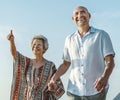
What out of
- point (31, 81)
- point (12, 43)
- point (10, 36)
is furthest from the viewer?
point (31, 81)

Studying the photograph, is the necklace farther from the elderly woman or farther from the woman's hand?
the woman's hand

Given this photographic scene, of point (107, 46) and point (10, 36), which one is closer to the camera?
point (107, 46)

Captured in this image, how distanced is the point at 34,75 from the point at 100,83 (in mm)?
2219

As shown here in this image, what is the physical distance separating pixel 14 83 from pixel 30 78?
497mm

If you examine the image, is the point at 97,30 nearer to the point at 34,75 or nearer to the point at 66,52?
the point at 66,52

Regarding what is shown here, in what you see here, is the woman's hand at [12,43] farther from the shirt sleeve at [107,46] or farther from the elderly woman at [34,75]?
the shirt sleeve at [107,46]

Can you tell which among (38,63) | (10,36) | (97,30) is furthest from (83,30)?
(38,63)

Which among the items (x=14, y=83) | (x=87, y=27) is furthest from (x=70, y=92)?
(x=14, y=83)

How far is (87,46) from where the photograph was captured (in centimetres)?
598

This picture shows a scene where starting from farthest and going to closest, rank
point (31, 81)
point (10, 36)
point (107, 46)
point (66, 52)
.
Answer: point (31, 81)
point (10, 36)
point (66, 52)
point (107, 46)

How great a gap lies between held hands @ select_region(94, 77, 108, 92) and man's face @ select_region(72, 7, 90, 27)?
0.97m

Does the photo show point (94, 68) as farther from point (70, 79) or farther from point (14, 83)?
point (14, 83)

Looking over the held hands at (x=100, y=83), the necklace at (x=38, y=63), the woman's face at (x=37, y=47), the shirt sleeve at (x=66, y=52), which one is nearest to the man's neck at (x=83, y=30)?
the shirt sleeve at (x=66, y=52)

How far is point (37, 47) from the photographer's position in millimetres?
7266
